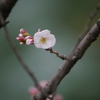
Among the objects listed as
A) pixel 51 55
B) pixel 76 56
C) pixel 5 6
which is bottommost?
pixel 51 55

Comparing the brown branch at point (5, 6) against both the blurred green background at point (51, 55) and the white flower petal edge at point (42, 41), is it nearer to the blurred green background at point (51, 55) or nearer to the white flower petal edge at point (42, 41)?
the white flower petal edge at point (42, 41)

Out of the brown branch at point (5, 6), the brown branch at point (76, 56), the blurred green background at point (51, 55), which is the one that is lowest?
the blurred green background at point (51, 55)

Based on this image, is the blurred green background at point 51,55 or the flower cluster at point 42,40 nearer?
the flower cluster at point 42,40

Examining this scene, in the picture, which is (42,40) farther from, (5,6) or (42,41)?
(5,6)

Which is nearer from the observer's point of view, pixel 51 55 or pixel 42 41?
pixel 42 41

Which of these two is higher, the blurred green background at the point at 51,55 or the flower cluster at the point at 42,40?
the flower cluster at the point at 42,40

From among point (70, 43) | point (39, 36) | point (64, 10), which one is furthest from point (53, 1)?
point (39, 36)

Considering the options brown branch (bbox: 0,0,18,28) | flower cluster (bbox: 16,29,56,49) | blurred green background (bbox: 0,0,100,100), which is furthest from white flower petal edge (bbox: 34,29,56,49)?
blurred green background (bbox: 0,0,100,100)

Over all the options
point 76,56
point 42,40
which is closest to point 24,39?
point 42,40

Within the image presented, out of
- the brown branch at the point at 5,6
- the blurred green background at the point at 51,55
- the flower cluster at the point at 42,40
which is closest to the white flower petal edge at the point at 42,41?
the flower cluster at the point at 42,40
